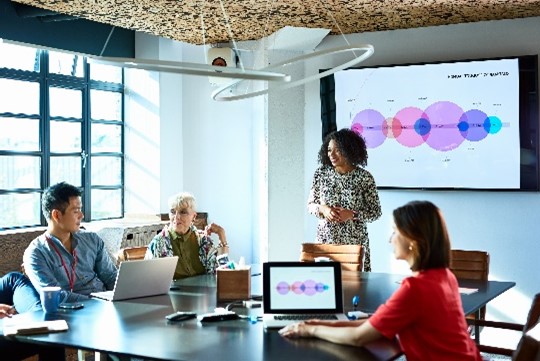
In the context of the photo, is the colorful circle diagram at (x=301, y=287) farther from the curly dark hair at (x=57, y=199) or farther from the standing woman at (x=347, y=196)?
the standing woman at (x=347, y=196)

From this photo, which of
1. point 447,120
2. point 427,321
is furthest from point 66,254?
point 447,120

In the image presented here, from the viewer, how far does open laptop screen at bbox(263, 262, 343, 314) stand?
368cm

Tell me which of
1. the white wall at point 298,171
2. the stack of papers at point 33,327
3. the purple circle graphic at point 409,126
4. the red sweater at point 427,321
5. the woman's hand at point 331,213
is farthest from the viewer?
the purple circle graphic at point 409,126

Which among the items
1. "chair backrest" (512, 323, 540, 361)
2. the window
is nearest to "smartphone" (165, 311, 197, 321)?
"chair backrest" (512, 323, 540, 361)

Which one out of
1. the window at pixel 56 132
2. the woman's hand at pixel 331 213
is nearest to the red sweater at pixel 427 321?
the woman's hand at pixel 331 213

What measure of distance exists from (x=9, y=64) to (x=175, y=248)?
3.29 meters

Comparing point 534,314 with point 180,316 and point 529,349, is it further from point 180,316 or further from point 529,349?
point 180,316

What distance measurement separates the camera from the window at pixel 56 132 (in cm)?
750

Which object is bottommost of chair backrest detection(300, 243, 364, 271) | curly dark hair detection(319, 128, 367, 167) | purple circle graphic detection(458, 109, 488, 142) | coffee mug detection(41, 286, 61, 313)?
coffee mug detection(41, 286, 61, 313)

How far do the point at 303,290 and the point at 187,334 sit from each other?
61 cm

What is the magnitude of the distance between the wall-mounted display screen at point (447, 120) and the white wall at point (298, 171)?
0.15 meters

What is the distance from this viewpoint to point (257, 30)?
7277mm

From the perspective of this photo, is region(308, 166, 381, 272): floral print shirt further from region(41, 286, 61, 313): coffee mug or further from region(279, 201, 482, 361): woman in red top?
region(279, 201, 482, 361): woman in red top

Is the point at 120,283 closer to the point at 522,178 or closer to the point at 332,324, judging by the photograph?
the point at 332,324
